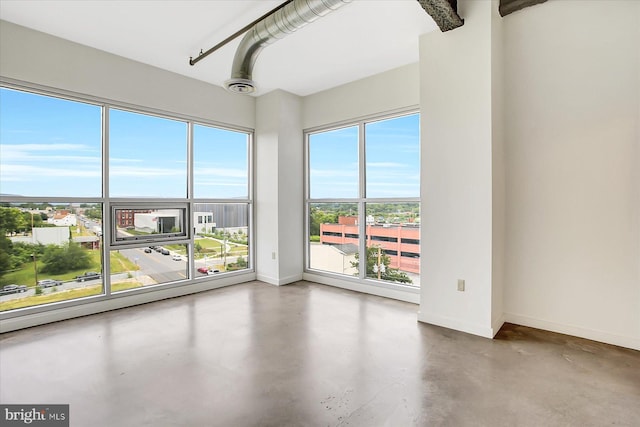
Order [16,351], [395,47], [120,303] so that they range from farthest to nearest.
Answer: [120,303] < [395,47] < [16,351]

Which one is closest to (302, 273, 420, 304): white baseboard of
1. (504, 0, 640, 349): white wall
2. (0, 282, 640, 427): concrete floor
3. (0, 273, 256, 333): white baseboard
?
(0, 282, 640, 427): concrete floor

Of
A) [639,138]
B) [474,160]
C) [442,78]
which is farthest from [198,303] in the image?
[639,138]

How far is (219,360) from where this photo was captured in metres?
2.54

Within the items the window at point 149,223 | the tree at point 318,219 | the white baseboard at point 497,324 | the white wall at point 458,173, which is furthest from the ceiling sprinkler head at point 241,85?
the white baseboard at point 497,324

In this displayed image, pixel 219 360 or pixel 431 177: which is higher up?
pixel 431 177

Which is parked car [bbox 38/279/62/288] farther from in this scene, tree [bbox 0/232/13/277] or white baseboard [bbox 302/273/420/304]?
white baseboard [bbox 302/273/420/304]

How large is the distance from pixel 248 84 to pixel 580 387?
342 centimetres

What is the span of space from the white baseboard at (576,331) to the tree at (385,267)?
122 cm

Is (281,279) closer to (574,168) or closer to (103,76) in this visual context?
(103,76)

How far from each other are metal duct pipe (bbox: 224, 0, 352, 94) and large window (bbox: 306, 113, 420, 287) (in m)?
1.94

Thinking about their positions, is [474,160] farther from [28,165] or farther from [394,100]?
[28,165]

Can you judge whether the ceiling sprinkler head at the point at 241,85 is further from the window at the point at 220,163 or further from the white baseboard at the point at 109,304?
the white baseboard at the point at 109,304

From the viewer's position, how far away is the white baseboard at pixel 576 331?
268 centimetres

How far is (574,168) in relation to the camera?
2.88 metres
